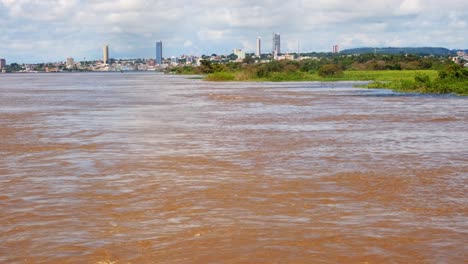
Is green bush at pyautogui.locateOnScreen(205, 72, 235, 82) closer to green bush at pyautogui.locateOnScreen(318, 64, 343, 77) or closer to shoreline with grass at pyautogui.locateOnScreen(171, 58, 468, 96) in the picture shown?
shoreline with grass at pyautogui.locateOnScreen(171, 58, 468, 96)

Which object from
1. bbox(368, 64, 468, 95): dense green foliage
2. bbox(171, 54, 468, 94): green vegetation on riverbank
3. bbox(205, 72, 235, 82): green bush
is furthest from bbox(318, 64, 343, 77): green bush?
bbox(368, 64, 468, 95): dense green foliage

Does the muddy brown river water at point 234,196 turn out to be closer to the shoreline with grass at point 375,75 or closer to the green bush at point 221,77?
the shoreline with grass at point 375,75

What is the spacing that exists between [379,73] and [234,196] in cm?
8817

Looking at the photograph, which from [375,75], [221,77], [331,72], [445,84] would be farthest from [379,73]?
[445,84]

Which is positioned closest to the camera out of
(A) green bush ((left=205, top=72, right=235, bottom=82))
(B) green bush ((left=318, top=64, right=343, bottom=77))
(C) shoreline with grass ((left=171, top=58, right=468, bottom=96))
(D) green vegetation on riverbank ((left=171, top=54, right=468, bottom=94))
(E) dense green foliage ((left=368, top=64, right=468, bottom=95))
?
(E) dense green foliage ((left=368, top=64, right=468, bottom=95))

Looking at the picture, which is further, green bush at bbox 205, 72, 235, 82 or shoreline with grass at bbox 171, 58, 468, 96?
green bush at bbox 205, 72, 235, 82

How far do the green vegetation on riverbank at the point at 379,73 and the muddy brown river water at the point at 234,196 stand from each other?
31.6 m

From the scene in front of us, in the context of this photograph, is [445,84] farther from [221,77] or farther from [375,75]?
[221,77]

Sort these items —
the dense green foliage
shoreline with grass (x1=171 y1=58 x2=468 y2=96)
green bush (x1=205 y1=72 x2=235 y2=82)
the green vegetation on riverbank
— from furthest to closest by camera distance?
green bush (x1=205 y1=72 x2=235 y2=82)
the green vegetation on riverbank
shoreline with grass (x1=171 y1=58 x2=468 y2=96)
the dense green foliage

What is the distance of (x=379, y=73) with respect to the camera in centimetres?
9556

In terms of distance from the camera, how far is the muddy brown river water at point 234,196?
7715 millimetres

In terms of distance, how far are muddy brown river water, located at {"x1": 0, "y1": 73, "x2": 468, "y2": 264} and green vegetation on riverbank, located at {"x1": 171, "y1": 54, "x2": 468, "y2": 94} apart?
31.6m

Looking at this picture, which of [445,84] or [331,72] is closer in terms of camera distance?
[445,84]

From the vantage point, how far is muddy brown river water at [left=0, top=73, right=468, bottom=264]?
7.71 m
